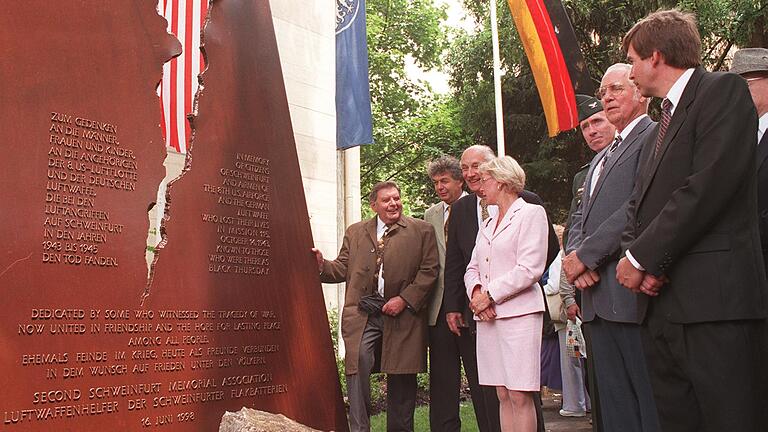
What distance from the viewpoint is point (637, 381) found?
11.7ft

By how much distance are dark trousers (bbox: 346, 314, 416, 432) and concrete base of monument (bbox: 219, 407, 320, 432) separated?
169 cm

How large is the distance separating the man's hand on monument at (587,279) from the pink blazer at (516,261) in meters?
0.72

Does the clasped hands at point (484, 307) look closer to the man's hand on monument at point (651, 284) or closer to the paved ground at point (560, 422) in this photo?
the man's hand on monument at point (651, 284)

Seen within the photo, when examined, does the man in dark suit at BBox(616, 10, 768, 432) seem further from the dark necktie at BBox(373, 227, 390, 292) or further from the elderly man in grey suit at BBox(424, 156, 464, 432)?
the dark necktie at BBox(373, 227, 390, 292)

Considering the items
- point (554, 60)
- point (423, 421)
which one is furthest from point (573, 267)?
point (554, 60)

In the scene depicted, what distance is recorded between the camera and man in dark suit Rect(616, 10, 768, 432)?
2867 mm

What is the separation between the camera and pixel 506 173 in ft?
16.3

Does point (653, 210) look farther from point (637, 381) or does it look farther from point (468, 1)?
point (468, 1)

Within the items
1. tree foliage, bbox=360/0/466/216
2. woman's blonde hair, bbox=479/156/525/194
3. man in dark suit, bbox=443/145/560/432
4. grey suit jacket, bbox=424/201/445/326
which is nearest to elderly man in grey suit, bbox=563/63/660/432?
woman's blonde hair, bbox=479/156/525/194

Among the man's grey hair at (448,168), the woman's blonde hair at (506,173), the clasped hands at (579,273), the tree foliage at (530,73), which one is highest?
the tree foliage at (530,73)

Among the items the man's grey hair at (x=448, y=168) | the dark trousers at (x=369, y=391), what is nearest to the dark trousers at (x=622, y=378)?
the dark trousers at (x=369, y=391)

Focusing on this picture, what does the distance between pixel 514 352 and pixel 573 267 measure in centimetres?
93

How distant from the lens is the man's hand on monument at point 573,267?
3871 mm

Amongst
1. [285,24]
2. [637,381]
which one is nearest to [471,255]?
[637,381]
